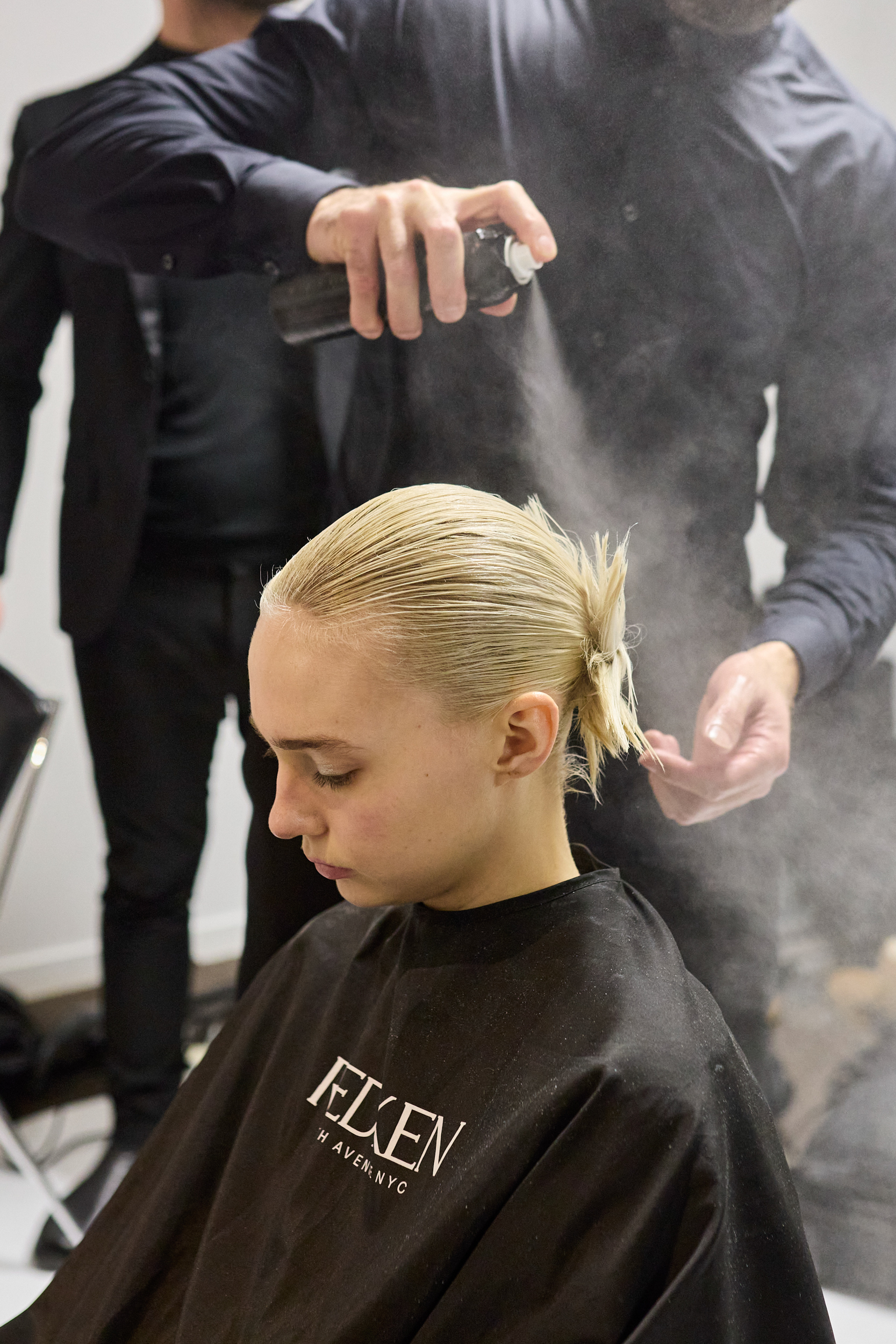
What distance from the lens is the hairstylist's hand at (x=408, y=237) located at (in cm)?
117

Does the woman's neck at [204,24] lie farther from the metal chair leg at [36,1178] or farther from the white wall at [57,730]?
the metal chair leg at [36,1178]

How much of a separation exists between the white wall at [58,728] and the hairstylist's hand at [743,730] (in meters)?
0.10

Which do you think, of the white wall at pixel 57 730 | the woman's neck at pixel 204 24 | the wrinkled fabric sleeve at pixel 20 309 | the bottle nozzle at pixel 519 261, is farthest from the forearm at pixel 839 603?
the wrinkled fabric sleeve at pixel 20 309

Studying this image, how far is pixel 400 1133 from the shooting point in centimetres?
92

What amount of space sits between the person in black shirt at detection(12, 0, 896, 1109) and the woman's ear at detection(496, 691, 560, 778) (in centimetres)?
28

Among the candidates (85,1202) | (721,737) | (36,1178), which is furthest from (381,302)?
(85,1202)

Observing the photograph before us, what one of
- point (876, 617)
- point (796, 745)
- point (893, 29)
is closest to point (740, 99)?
point (893, 29)

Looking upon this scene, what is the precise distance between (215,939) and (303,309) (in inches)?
43.6

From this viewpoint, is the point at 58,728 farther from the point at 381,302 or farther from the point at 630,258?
the point at 630,258

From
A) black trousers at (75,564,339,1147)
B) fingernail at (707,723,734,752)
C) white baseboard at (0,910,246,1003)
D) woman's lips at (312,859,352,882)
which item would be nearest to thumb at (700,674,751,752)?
fingernail at (707,723,734,752)

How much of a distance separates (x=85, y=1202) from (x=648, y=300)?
5.27 feet

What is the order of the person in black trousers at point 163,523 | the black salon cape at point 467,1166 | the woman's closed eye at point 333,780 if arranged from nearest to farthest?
the black salon cape at point 467,1166
the woman's closed eye at point 333,780
the person in black trousers at point 163,523

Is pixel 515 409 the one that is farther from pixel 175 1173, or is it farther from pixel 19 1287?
pixel 19 1287

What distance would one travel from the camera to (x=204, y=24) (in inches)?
56.2
